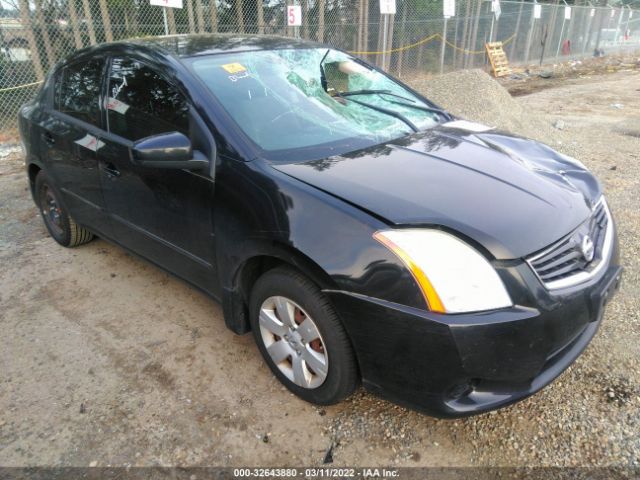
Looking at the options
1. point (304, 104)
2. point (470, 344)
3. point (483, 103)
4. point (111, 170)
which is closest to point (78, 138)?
point (111, 170)

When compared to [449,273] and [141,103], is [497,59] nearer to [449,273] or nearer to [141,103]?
[141,103]

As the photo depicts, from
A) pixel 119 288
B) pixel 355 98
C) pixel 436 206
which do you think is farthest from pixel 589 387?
pixel 119 288

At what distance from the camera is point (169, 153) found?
238cm

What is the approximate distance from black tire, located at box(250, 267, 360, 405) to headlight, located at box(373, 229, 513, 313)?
1.38 ft

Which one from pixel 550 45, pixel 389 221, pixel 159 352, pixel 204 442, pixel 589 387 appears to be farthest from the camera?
pixel 550 45

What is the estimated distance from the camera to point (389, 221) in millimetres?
1914

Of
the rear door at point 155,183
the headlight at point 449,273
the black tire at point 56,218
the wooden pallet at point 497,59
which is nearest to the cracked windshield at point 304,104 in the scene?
the rear door at point 155,183

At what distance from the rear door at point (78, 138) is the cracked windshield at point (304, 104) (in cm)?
99

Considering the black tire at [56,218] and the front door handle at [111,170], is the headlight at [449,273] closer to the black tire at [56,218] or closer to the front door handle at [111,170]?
the front door handle at [111,170]

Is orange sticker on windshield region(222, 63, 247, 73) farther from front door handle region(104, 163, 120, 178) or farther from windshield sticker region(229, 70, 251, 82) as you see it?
front door handle region(104, 163, 120, 178)

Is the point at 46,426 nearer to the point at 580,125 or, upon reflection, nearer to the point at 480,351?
the point at 480,351

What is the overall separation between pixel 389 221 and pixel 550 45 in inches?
877

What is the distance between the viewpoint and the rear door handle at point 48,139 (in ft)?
11.9

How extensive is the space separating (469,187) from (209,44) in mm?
1907
